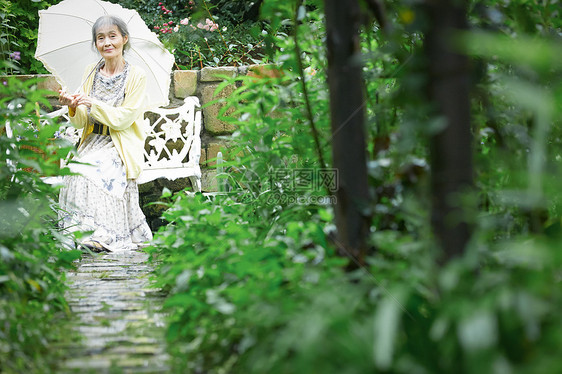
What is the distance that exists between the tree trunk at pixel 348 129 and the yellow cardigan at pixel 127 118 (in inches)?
132

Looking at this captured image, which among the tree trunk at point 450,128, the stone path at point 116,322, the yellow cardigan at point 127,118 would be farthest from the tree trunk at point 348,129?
the yellow cardigan at point 127,118

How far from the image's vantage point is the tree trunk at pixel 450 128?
108cm

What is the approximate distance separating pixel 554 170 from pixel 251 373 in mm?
653

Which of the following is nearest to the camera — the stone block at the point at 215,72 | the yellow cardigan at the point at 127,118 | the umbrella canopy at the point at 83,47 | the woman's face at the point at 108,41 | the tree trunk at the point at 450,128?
the tree trunk at the point at 450,128

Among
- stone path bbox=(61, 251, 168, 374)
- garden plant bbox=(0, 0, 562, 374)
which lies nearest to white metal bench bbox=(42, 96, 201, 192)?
stone path bbox=(61, 251, 168, 374)

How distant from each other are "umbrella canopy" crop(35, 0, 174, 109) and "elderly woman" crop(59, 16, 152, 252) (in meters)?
0.14

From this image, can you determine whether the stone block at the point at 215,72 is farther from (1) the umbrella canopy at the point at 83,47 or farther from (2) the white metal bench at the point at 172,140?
(1) the umbrella canopy at the point at 83,47

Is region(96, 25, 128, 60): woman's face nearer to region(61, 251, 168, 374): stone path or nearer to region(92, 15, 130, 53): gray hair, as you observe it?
region(92, 15, 130, 53): gray hair

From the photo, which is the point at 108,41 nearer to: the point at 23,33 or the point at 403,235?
the point at 23,33

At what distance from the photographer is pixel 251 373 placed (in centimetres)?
116

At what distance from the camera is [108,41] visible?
4.71 metres

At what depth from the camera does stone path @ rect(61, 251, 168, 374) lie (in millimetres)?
1432

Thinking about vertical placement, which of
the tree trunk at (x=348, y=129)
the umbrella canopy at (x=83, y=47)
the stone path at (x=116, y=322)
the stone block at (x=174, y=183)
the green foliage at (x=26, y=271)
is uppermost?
the umbrella canopy at (x=83, y=47)

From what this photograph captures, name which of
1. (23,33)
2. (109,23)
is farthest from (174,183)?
(23,33)
